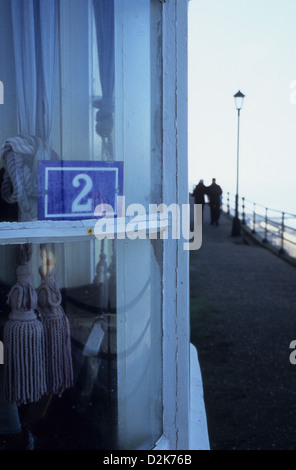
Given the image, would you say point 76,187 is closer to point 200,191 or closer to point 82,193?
point 82,193

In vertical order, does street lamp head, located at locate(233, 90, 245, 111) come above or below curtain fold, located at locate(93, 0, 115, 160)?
above

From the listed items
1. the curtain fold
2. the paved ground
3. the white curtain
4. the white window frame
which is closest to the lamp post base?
the paved ground

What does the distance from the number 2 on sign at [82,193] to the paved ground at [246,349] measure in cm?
243

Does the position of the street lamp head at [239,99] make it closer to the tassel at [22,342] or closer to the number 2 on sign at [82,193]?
the number 2 on sign at [82,193]

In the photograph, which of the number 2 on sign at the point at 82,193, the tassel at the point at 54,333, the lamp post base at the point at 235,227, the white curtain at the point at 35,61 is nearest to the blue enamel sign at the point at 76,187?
the number 2 on sign at the point at 82,193

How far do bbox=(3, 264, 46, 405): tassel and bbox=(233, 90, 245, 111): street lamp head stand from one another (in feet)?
41.7

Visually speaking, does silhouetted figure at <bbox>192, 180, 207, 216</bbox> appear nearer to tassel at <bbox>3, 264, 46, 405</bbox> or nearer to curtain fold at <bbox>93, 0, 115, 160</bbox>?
curtain fold at <bbox>93, 0, 115, 160</bbox>

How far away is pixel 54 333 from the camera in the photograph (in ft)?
5.32

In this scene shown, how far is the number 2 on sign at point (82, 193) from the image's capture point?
156cm

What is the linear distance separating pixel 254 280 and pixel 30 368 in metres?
7.02

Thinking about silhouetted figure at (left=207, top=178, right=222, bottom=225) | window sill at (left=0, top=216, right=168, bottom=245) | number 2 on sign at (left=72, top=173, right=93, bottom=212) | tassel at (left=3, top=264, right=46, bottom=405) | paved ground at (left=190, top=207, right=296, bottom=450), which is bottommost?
paved ground at (left=190, top=207, right=296, bottom=450)

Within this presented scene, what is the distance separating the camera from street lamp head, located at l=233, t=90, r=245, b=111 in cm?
1348

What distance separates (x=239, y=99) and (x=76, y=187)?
1285 cm

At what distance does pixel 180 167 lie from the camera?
5.56 ft
